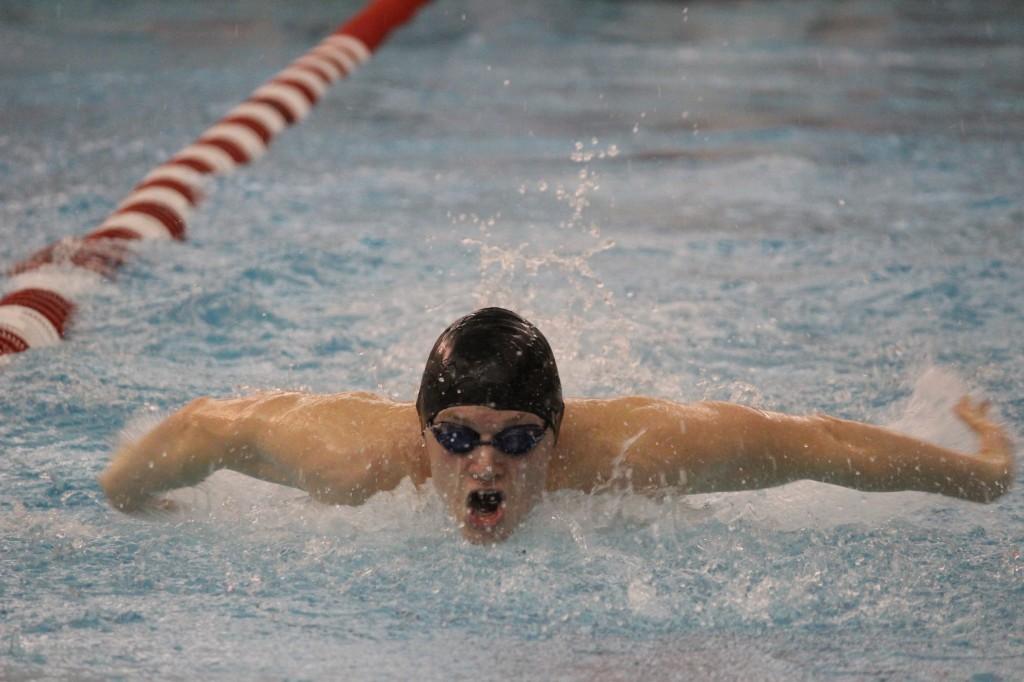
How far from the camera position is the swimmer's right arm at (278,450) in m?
2.52

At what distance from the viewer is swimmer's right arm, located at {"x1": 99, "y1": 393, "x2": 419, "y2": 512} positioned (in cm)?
252

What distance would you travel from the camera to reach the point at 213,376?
3615 mm

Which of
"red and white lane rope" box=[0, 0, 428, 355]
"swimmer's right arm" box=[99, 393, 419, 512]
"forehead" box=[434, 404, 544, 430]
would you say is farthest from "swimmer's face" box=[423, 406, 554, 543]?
"red and white lane rope" box=[0, 0, 428, 355]

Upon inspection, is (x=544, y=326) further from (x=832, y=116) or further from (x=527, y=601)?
(x=832, y=116)

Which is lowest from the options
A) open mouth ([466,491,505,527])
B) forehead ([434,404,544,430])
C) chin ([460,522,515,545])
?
chin ([460,522,515,545])

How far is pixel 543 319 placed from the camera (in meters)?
4.04

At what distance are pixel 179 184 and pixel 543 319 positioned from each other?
6.77ft

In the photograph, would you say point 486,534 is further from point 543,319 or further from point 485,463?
point 543,319

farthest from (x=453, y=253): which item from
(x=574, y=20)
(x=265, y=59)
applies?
(x=574, y=20)

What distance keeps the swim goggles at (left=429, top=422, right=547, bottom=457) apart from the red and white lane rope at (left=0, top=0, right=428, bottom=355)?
5.98ft

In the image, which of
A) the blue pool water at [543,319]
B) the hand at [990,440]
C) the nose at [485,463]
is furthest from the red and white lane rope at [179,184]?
the hand at [990,440]

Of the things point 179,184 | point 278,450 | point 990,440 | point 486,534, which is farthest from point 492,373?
point 179,184

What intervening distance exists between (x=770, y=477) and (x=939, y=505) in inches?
20.0

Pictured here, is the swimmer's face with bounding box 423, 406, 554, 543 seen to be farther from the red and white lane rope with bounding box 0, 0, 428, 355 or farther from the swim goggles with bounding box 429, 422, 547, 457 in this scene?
the red and white lane rope with bounding box 0, 0, 428, 355
